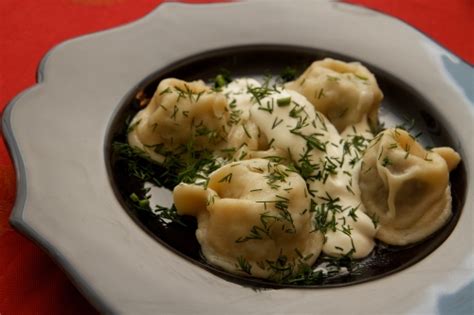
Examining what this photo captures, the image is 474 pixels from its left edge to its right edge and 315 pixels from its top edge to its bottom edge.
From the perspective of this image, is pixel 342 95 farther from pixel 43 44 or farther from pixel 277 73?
pixel 43 44

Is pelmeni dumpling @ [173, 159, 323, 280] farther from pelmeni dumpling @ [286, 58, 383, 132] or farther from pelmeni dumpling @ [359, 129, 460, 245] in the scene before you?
pelmeni dumpling @ [286, 58, 383, 132]

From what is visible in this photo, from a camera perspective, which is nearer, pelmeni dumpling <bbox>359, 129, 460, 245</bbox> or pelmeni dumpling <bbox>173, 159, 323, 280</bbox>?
pelmeni dumpling <bbox>173, 159, 323, 280</bbox>

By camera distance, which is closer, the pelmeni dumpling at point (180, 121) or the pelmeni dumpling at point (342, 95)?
the pelmeni dumpling at point (180, 121)

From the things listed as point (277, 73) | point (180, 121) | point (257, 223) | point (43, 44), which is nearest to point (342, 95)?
point (277, 73)

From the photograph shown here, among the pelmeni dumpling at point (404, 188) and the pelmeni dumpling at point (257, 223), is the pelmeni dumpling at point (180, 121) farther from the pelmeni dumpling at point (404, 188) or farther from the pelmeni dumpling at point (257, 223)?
the pelmeni dumpling at point (404, 188)

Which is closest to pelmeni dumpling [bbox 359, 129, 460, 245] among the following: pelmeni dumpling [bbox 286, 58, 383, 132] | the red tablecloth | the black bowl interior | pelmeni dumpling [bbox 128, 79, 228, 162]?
the black bowl interior

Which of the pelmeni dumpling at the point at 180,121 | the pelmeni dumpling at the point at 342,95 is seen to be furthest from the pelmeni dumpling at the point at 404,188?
the pelmeni dumpling at the point at 180,121
